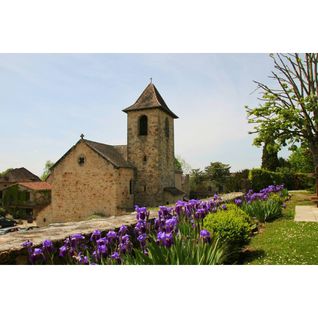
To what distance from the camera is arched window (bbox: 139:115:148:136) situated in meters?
26.8

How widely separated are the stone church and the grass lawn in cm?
1791

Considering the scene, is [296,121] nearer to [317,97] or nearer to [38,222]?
[317,97]

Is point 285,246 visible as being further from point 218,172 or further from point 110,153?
point 218,172

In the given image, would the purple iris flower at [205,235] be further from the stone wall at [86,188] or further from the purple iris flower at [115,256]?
the stone wall at [86,188]

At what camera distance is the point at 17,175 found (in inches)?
2020

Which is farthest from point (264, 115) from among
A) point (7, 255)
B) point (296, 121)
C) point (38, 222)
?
point (38, 222)

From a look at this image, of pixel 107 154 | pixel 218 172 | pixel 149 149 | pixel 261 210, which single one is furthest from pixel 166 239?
pixel 218 172

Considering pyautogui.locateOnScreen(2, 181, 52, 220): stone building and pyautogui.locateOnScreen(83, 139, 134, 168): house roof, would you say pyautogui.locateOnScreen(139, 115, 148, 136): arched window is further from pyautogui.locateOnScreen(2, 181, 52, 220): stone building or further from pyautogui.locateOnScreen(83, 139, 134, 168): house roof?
pyautogui.locateOnScreen(2, 181, 52, 220): stone building

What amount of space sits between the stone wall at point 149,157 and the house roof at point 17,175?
99.6 ft

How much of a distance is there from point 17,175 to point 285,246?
171ft

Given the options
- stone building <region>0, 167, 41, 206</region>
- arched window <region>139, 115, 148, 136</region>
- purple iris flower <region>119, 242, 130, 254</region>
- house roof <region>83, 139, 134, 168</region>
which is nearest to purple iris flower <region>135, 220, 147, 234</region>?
purple iris flower <region>119, 242, 130, 254</region>

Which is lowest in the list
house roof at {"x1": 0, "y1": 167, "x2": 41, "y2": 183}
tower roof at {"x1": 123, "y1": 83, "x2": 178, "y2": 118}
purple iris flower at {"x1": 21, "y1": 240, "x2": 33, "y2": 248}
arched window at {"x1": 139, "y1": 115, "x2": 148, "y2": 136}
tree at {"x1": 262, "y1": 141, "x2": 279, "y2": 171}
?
purple iris flower at {"x1": 21, "y1": 240, "x2": 33, "y2": 248}

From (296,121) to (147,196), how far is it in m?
13.3

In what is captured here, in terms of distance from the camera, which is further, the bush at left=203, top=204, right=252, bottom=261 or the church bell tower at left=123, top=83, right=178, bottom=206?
the church bell tower at left=123, top=83, right=178, bottom=206
